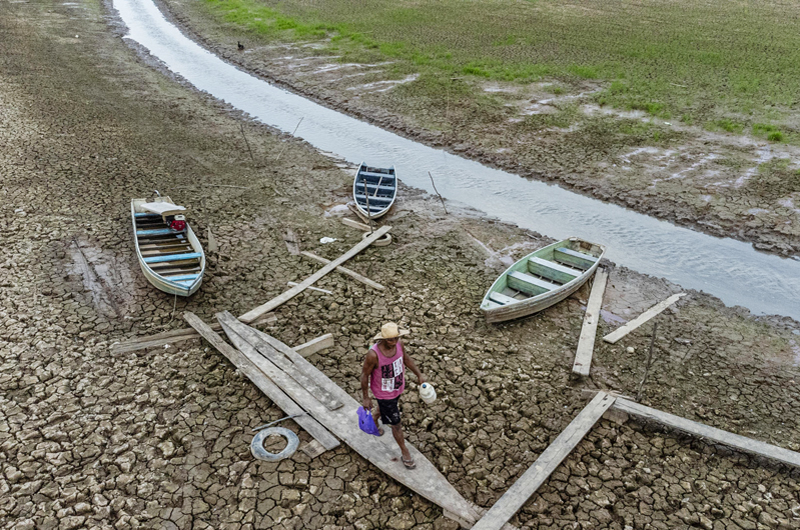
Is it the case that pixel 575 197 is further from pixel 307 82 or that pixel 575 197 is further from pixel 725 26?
pixel 725 26

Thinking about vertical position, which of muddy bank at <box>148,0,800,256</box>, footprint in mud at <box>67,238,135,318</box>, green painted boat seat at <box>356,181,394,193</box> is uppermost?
muddy bank at <box>148,0,800,256</box>

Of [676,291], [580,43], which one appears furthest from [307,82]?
[676,291]

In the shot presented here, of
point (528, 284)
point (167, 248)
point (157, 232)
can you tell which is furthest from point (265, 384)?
point (157, 232)

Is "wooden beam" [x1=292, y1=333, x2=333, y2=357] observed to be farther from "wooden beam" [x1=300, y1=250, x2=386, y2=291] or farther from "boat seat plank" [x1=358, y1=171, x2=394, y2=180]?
"boat seat plank" [x1=358, y1=171, x2=394, y2=180]

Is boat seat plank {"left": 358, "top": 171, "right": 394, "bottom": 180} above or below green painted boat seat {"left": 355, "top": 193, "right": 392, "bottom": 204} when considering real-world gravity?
above

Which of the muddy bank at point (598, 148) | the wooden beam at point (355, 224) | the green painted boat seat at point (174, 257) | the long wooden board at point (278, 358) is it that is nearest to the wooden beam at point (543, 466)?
the long wooden board at point (278, 358)

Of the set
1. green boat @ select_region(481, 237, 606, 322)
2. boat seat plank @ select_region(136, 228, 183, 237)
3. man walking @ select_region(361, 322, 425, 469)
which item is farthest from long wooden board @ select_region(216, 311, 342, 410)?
green boat @ select_region(481, 237, 606, 322)

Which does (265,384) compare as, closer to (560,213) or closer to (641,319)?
(641,319)
